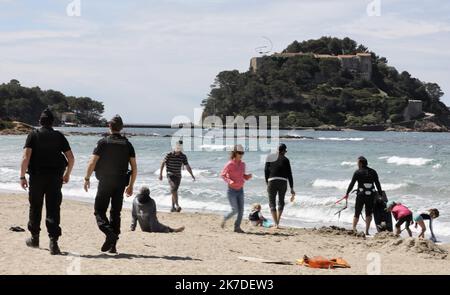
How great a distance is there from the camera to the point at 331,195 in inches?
796

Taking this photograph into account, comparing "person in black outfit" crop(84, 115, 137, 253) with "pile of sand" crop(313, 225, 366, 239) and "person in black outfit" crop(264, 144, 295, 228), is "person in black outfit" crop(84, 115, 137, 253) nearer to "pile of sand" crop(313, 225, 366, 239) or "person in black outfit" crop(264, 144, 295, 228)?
"person in black outfit" crop(264, 144, 295, 228)

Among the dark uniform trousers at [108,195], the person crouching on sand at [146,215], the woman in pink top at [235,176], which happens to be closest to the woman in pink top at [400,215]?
the woman in pink top at [235,176]

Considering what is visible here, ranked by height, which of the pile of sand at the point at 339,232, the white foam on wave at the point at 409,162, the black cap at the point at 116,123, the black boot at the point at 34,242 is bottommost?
the white foam on wave at the point at 409,162

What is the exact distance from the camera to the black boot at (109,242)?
7.99 meters

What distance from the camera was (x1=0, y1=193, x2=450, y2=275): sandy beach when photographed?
727 centimetres

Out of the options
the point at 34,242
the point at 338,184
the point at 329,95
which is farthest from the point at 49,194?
the point at 329,95

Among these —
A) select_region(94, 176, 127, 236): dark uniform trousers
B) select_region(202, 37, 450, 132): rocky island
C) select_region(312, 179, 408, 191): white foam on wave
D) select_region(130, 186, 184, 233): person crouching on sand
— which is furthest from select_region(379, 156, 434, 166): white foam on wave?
select_region(202, 37, 450, 132): rocky island

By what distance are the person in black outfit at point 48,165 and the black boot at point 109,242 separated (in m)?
0.55

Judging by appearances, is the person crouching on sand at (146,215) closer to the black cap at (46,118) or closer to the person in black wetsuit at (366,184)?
the black cap at (46,118)

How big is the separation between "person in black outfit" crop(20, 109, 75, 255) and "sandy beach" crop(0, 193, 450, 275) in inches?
19.1

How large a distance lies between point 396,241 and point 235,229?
2.76 m

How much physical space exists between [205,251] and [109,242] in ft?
4.52

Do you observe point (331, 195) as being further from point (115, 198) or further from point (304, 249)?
point (115, 198)

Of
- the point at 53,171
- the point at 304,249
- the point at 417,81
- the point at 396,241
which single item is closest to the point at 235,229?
the point at 304,249
